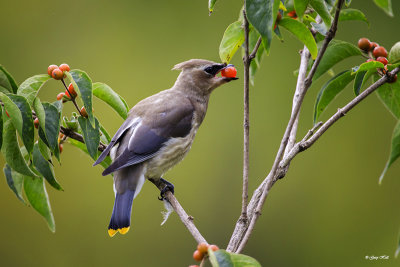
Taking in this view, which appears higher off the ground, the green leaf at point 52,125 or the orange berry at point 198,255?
the green leaf at point 52,125

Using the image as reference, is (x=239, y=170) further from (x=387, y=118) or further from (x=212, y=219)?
(x=387, y=118)

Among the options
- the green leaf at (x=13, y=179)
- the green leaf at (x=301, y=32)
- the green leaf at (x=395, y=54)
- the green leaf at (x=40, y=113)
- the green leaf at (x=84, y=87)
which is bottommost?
the green leaf at (x=13, y=179)

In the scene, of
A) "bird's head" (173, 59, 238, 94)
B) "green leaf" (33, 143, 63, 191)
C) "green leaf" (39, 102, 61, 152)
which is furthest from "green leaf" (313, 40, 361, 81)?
"bird's head" (173, 59, 238, 94)

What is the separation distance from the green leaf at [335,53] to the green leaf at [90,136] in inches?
38.4

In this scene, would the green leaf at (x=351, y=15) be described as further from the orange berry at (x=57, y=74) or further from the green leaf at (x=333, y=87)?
the orange berry at (x=57, y=74)

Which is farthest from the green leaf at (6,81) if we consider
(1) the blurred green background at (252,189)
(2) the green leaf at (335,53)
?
(1) the blurred green background at (252,189)

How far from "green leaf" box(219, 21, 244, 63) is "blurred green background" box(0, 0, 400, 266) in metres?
4.08

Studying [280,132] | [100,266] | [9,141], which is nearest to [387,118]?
[280,132]

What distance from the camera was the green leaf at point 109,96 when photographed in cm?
292

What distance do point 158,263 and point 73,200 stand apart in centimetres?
120

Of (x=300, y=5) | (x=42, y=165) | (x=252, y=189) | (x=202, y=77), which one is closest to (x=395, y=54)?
(x=300, y=5)

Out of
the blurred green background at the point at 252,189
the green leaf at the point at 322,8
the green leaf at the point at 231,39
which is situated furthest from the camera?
the blurred green background at the point at 252,189

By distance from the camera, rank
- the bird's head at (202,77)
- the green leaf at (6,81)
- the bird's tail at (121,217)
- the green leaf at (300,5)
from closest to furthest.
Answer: the green leaf at (300,5), the green leaf at (6,81), the bird's tail at (121,217), the bird's head at (202,77)

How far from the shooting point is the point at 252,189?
691 centimetres
